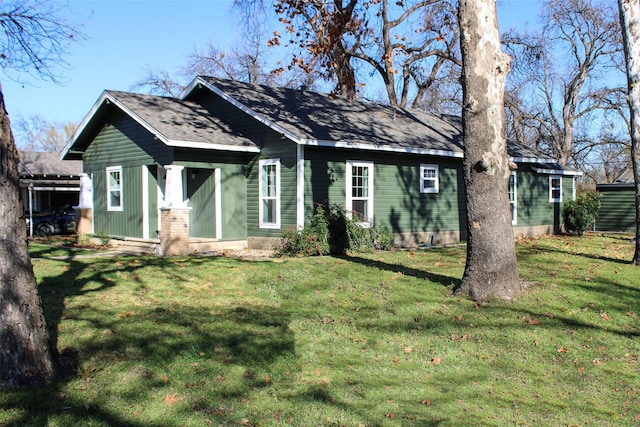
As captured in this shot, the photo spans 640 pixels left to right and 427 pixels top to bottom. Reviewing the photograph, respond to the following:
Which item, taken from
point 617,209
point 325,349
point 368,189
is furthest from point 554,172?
point 325,349

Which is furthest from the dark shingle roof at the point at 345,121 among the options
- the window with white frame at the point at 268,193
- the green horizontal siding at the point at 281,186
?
the window with white frame at the point at 268,193

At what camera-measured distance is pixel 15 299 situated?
18.3ft

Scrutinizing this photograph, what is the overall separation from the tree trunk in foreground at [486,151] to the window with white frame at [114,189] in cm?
1268

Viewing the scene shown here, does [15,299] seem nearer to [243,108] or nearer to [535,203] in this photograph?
[243,108]

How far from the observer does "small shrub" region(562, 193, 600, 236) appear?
23.7m


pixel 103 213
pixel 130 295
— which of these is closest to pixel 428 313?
pixel 130 295

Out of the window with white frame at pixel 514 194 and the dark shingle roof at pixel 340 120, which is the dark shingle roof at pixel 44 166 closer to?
the dark shingle roof at pixel 340 120

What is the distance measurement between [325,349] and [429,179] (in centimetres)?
1267

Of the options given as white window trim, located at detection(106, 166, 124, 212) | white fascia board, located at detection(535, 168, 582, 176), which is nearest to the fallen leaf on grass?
white window trim, located at detection(106, 166, 124, 212)

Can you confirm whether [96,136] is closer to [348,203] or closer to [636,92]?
[348,203]

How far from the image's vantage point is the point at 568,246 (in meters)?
18.2

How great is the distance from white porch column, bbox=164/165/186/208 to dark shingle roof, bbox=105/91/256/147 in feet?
2.47

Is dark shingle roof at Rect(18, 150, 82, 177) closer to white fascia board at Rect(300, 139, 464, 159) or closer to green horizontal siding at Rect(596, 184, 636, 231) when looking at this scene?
white fascia board at Rect(300, 139, 464, 159)

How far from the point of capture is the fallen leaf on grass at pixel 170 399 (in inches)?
215
